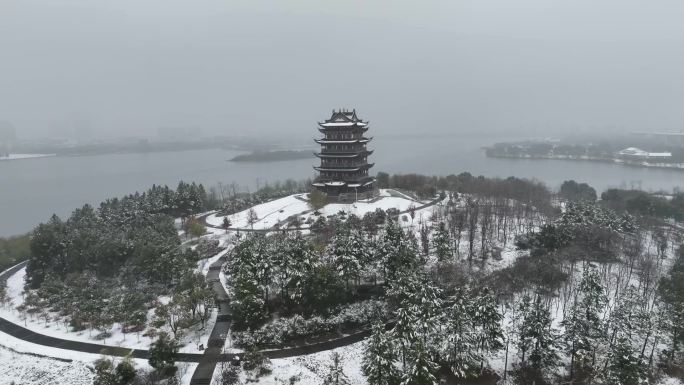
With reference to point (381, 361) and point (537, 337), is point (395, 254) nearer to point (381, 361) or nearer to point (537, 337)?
point (537, 337)

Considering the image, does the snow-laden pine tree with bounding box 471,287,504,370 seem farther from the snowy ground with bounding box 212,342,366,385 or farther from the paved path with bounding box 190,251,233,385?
the paved path with bounding box 190,251,233,385

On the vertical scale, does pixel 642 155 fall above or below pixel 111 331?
above

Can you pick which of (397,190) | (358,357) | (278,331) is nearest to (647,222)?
(397,190)

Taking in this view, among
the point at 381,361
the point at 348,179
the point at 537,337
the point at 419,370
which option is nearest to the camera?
the point at 381,361

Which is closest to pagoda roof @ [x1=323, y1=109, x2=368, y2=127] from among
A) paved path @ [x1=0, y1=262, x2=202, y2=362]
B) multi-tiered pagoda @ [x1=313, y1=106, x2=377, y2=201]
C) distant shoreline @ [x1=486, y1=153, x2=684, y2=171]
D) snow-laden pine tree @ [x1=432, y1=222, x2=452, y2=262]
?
multi-tiered pagoda @ [x1=313, y1=106, x2=377, y2=201]

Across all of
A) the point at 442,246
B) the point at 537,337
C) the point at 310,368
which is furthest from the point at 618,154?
the point at 310,368

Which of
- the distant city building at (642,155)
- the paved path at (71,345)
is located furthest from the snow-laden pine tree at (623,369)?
the distant city building at (642,155)

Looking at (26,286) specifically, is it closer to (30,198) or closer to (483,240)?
(483,240)

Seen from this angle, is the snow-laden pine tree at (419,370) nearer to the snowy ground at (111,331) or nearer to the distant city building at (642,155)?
the snowy ground at (111,331)
